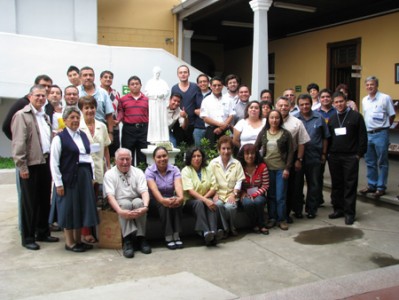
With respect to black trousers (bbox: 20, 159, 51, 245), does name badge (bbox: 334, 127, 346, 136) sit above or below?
above

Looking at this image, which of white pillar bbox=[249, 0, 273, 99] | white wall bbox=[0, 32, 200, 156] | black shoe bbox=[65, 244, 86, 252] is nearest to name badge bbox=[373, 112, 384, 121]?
white pillar bbox=[249, 0, 273, 99]

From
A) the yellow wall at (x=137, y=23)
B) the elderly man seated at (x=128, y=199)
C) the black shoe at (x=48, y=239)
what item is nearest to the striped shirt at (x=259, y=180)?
the elderly man seated at (x=128, y=199)

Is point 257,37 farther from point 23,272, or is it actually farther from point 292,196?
point 23,272

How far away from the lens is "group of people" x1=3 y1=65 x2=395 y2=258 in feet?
16.5

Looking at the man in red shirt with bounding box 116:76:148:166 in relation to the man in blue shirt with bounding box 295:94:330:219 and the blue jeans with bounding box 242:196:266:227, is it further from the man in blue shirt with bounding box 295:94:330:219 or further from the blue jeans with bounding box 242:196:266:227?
the man in blue shirt with bounding box 295:94:330:219

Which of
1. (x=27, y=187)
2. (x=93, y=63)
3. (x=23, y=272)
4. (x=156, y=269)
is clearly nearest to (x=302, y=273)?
(x=156, y=269)

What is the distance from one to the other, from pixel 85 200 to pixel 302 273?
2472 millimetres

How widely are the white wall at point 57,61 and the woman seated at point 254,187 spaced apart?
621cm

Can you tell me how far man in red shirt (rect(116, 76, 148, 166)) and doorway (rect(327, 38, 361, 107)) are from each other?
790cm

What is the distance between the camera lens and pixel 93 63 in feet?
36.1

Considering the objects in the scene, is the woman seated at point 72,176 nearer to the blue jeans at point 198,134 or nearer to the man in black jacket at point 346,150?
the blue jeans at point 198,134

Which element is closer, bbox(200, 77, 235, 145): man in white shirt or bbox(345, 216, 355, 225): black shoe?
bbox(345, 216, 355, 225): black shoe

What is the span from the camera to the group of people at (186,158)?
16.5 ft

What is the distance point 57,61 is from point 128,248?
6905mm
